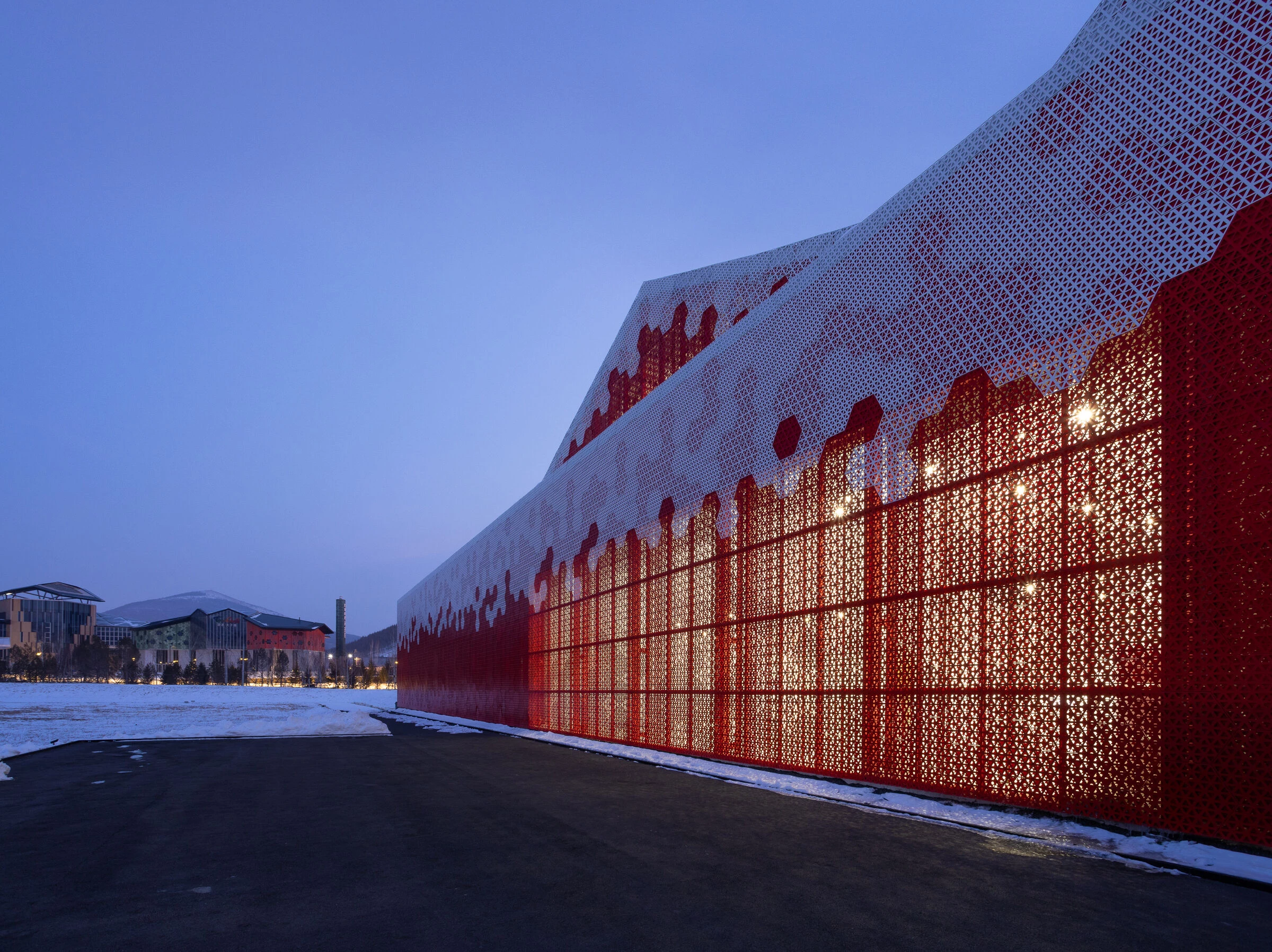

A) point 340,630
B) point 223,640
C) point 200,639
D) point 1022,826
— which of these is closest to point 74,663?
point 200,639

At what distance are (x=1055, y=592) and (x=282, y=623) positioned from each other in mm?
144712

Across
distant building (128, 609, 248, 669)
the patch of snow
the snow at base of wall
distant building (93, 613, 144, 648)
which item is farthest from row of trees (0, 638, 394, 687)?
the snow at base of wall

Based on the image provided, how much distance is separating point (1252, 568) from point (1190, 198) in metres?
2.98

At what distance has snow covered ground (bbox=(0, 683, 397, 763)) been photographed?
2261 centimetres

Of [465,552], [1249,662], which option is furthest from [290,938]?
[465,552]

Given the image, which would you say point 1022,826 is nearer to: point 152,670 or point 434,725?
point 434,725

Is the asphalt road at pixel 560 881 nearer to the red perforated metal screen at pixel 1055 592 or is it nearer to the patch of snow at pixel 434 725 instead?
the red perforated metal screen at pixel 1055 592

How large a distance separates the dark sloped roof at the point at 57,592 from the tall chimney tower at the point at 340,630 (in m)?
33.5

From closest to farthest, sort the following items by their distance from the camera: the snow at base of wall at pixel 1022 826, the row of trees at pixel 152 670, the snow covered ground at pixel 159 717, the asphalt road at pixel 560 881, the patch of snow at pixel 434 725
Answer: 1. the asphalt road at pixel 560 881
2. the snow at base of wall at pixel 1022 826
3. the snow covered ground at pixel 159 717
4. the patch of snow at pixel 434 725
5. the row of trees at pixel 152 670

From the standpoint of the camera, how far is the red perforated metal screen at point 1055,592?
6.52 meters

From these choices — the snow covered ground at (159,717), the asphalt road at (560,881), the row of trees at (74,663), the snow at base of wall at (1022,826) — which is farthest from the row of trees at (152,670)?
the snow at base of wall at (1022,826)

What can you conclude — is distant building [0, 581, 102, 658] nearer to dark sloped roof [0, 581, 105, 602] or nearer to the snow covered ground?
dark sloped roof [0, 581, 105, 602]

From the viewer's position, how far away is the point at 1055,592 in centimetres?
802

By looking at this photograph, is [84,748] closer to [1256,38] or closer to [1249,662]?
[1249,662]
